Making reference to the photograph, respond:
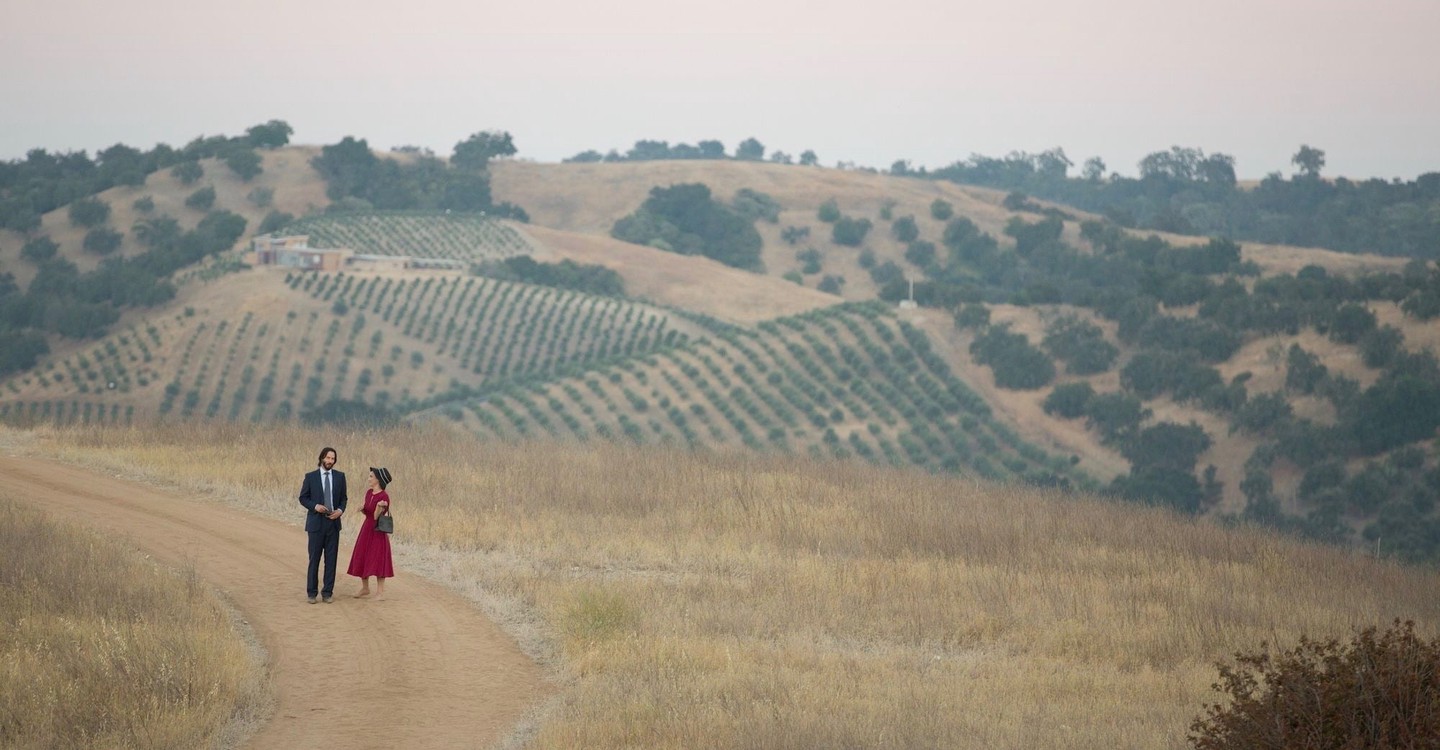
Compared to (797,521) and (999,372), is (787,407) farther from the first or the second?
(797,521)

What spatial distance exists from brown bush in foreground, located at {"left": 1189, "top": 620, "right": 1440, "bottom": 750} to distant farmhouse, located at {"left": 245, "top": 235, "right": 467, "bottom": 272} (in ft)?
271

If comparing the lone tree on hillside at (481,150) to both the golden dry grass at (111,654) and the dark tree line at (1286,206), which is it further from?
the golden dry grass at (111,654)

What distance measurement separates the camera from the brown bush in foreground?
852 centimetres

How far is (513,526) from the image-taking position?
18.4 metres

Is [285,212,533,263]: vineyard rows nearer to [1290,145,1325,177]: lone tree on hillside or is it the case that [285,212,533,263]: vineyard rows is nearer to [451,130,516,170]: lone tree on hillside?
[451,130,516,170]: lone tree on hillside

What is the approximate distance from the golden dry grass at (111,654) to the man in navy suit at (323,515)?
3.38 feet

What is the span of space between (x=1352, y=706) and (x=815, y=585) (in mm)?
8077

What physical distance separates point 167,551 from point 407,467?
19.0ft

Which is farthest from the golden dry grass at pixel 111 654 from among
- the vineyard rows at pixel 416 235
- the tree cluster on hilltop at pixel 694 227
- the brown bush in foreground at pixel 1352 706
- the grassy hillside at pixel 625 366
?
the tree cluster on hilltop at pixel 694 227

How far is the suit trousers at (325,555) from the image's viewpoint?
563 inches

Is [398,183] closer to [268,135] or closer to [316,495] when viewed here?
[268,135]

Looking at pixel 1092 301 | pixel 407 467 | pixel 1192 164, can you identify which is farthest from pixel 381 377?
pixel 1192 164

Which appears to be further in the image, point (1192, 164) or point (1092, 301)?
point (1192, 164)

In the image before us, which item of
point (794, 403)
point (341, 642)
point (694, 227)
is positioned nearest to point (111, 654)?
point (341, 642)
